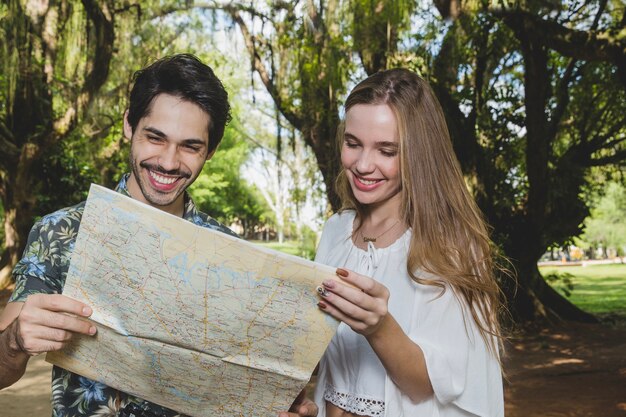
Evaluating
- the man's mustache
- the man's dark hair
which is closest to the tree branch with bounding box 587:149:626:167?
the man's dark hair

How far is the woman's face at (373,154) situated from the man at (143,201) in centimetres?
35

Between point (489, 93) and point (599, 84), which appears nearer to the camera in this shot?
point (489, 93)

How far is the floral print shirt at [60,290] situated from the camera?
1421 mm

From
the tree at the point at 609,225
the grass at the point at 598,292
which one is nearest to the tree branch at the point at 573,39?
the grass at the point at 598,292

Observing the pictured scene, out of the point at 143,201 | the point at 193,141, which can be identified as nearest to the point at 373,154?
the point at 193,141

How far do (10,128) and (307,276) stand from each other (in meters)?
11.6

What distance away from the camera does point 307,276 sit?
1215mm

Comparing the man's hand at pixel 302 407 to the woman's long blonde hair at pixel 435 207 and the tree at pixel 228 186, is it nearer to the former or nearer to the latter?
the woman's long blonde hair at pixel 435 207

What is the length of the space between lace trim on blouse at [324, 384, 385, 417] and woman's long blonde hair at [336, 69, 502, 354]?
11.9 inches

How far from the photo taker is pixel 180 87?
1610 mm

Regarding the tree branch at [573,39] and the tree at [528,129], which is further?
the tree at [528,129]

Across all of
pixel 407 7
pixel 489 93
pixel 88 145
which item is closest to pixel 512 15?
pixel 407 7

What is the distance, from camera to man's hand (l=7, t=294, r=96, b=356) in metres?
1.22

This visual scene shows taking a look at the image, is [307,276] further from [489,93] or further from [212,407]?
[489,93]
